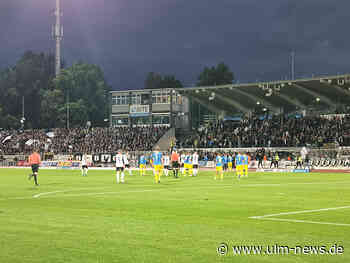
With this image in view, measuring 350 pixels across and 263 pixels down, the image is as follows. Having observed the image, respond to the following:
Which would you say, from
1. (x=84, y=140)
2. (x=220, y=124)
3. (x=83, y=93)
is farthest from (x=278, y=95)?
(x=83, y=93)

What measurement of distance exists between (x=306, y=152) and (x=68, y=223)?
46.7m

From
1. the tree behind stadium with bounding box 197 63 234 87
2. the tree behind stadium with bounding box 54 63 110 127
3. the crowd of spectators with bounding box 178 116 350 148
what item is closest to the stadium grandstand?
the crowd of spectators with bounding box 178 116 350 148

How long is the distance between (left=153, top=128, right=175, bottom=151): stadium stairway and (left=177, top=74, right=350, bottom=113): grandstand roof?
6161mm

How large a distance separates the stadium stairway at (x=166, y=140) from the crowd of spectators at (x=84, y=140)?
528 millimetres

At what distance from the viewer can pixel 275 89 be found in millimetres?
70375

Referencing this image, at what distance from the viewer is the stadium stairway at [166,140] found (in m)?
78.6

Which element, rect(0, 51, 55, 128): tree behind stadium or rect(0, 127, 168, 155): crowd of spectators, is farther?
rect(0, 51, 55, 128): tree behind stadium

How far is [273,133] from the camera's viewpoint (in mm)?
70625

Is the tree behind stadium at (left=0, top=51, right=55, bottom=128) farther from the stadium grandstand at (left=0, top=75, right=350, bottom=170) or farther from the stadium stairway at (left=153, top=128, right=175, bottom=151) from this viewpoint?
the stadium stairway at (left=153, top=128, right=175, bottom=151)

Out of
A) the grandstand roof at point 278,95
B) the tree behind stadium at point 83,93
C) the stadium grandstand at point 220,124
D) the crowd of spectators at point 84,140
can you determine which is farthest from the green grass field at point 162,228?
the tree behind stadium at point 83,93

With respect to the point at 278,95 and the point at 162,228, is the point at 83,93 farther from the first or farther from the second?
the point at 162,228

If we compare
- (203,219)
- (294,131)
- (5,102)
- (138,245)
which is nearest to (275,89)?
(294,131)

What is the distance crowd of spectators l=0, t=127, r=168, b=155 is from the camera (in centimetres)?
7881

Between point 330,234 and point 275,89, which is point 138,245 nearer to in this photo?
point 330,234
